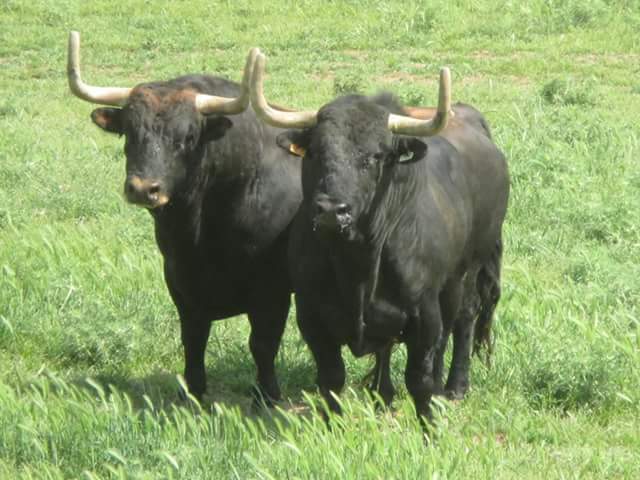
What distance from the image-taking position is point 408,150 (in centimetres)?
671

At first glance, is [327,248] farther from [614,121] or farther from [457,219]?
[614,121]

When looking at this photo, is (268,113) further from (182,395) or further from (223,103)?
(182,395)

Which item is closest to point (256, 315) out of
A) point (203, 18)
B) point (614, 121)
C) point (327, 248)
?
point (327, 248)

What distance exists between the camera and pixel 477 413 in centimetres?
744

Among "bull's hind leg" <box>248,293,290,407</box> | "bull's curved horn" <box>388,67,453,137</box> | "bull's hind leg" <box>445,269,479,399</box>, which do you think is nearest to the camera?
"bull's curved horn" <box>388,67,453,137</box>

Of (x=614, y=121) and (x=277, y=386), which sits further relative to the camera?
(x=614, y=121)

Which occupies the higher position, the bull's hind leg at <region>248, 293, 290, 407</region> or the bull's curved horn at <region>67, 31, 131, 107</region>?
the bull's curved horn at <region>67, 31, 131, 107</region>

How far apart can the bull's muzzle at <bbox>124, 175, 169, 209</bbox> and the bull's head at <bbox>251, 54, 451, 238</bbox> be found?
2.03 feet

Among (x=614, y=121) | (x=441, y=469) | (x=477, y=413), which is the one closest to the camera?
(x=441, y=469)

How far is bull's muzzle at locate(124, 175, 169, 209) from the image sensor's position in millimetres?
6875

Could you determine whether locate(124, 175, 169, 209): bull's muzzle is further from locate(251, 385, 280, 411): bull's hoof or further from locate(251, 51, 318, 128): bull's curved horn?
locate(251, 385, 280, 411): bull's hoof

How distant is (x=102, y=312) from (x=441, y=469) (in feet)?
10.1

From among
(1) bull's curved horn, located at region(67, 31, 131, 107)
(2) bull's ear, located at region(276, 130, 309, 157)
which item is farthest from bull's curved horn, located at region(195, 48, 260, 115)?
(2) bull's ear, located at region(276, 130, 309, 157)

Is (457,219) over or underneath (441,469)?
over
